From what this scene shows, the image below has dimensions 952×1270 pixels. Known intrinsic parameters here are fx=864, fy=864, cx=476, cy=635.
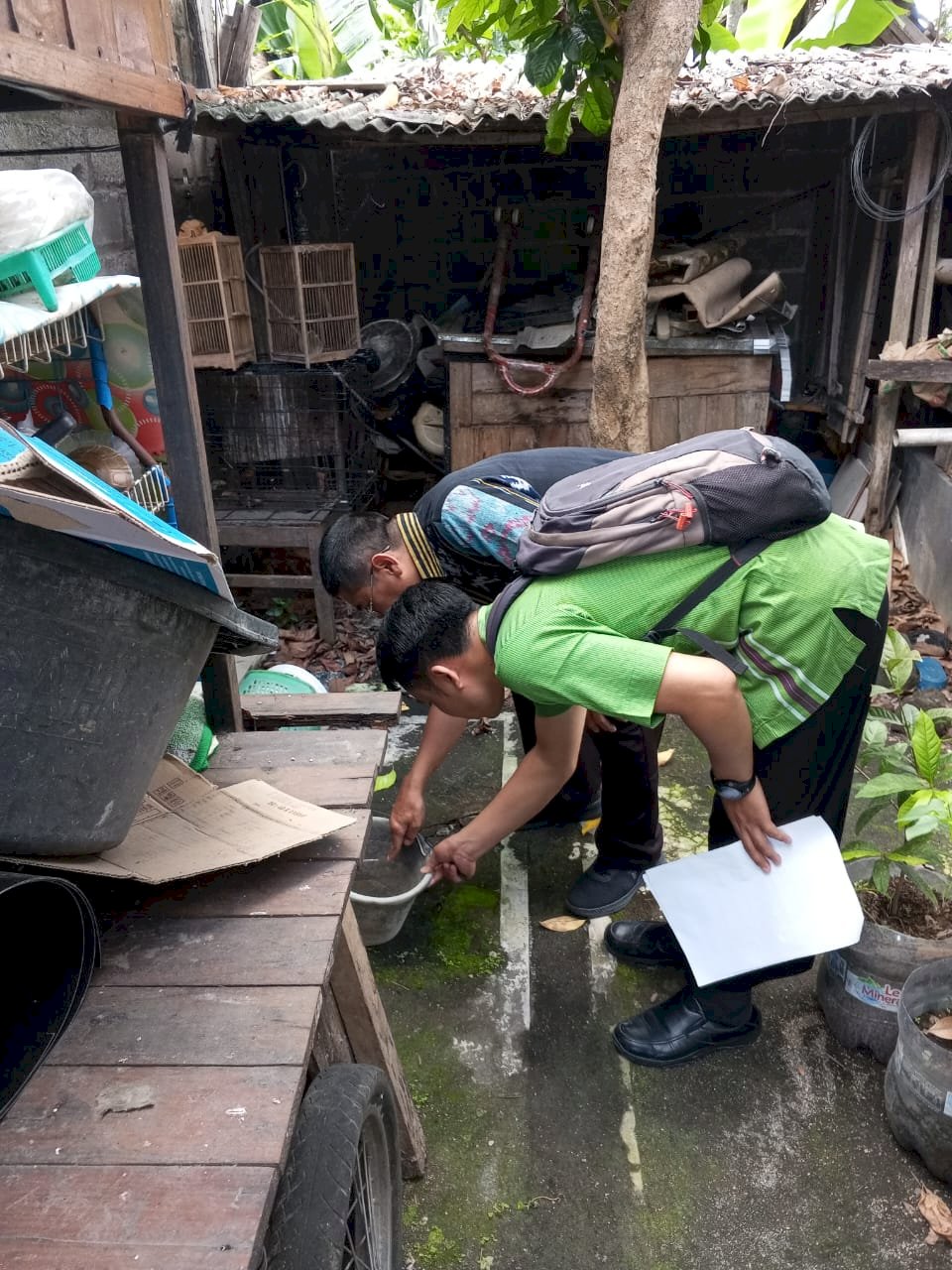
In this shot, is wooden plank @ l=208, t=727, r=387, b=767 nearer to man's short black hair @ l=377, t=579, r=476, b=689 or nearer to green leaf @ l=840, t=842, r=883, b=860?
man's short black hair @ l=377, t=579, r=476, b=689

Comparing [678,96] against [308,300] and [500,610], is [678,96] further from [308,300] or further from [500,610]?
[500,610]

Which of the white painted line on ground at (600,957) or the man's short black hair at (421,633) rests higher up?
the man's short black hair at (421,633)

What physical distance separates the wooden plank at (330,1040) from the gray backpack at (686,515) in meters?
0.94

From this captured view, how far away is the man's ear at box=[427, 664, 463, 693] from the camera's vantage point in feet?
6.67

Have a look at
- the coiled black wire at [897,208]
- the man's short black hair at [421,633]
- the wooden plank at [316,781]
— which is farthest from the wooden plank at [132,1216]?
the coiled black wire at [897,208]

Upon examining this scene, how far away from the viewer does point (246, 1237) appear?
1.05 meters

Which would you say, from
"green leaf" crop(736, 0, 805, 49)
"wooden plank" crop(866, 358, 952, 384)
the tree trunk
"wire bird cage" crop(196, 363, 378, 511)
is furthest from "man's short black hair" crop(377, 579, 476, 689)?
"green leaf" crop(736, 0, 805, 49)

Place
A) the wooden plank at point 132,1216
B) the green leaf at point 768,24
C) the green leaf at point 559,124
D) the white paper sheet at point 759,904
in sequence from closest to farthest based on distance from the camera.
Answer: the wooden plank at point 132,1216 < the white paper sheet at point 759,904 < the green leaf at point 559,124 < the green leaf at point 768,24

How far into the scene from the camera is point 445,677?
2.05 metres

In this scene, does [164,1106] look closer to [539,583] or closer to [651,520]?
[539,583]

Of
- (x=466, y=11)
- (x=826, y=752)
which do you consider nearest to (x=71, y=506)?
(x=826, y=752)

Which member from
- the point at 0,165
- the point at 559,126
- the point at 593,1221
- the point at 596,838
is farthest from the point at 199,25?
the point at 593,1221

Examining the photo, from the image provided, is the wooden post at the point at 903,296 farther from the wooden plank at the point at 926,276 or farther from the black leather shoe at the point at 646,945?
the black leather shoe at the point at 646,945

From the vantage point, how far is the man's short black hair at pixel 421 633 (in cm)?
203
